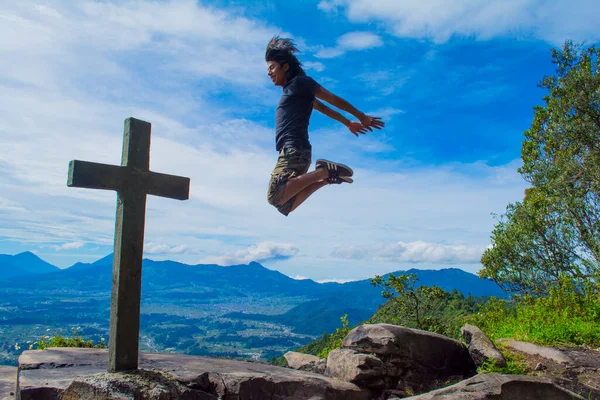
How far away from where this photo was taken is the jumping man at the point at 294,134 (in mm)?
5645

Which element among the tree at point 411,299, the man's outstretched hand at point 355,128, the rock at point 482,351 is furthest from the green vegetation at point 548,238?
the man's outstretched hand at point 355,128

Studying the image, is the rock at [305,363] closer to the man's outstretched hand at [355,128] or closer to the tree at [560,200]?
the man's outstretched hand at [355,128]

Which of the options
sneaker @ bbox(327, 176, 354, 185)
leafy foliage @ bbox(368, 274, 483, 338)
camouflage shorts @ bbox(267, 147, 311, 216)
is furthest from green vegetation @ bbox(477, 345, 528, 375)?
camouflage shorts @ bbox(267, 147, 311, 216)

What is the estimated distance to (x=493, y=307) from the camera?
12.6m

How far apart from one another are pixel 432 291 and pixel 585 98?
8.87m

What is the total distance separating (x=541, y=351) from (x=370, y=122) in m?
5.03

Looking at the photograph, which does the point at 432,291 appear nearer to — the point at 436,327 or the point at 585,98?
the point at 436,327

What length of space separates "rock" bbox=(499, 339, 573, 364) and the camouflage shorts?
17.6 ft

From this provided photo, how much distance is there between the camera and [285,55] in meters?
5.89

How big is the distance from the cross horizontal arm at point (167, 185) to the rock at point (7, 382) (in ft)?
11.0

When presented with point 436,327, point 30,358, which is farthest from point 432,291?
point 30,358

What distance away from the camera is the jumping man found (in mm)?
→ 5645

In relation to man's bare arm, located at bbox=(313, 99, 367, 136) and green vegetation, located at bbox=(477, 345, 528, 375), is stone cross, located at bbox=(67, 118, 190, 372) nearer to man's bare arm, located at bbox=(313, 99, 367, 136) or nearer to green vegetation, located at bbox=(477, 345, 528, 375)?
man's bare arm, located at bbox=(313, 99, 367, 136)

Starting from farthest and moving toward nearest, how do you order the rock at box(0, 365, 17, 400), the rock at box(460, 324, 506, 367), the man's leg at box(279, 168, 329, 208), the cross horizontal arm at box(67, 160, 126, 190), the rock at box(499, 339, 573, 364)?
the rock at box(499, 339, 573, 364) < the rock at box(460, 324, 506, 367) < the rock at box(0, 365, 17, 400) < the man's leg at box(279, 168, 329, 208) < the cross horizontal arm at box(67, 160, 126, 190)
